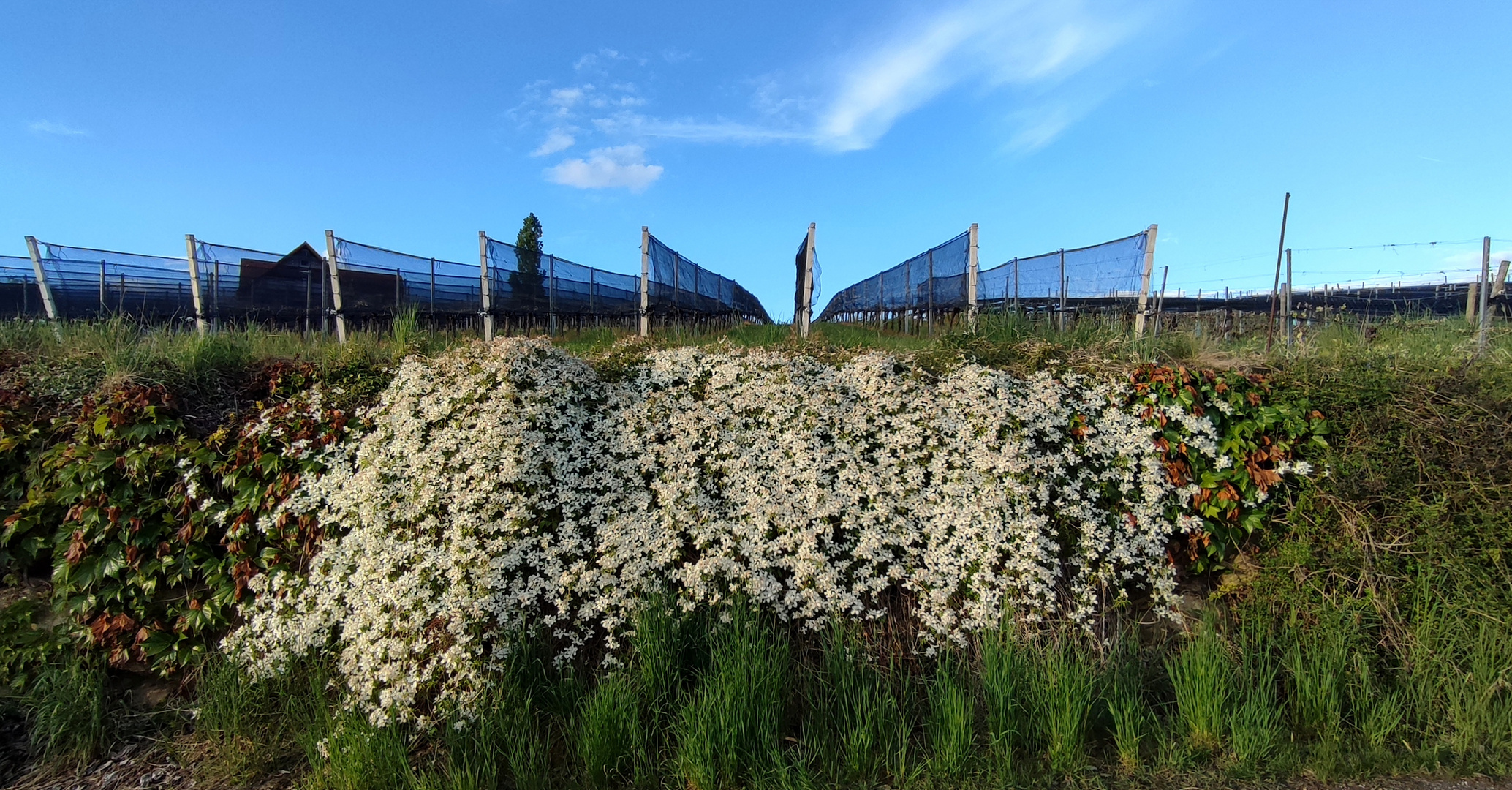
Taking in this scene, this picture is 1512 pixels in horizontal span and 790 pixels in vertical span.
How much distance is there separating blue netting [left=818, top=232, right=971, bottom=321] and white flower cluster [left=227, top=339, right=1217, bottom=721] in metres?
6.51

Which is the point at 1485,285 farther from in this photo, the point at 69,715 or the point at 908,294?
the point at 69,715

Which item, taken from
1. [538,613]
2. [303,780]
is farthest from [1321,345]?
[303,780]

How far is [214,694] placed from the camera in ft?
11.2

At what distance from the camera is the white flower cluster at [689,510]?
11.1ft

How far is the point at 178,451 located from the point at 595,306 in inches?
505

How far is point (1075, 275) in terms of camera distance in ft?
39.1

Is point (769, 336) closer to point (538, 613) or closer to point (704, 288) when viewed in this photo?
point (538, 613)

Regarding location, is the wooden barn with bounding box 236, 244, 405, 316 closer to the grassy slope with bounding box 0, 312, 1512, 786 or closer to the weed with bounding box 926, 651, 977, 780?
the grassy slope with bounding box 0, 312, 1512, 786

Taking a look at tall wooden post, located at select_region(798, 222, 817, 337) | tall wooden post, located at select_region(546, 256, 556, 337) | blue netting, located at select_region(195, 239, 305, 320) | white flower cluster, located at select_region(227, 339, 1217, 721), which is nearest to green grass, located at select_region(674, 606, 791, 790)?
white flower cluster, located at select_region(227, 339, 1217, 721)

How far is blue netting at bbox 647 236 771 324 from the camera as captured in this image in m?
12.9

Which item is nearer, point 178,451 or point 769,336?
point 178,451

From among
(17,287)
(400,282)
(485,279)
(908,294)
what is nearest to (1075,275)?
(908,294)

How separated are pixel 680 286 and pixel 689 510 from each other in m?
11.4

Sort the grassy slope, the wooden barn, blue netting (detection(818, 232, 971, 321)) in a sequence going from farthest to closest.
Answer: the wooden barn → blue netting (detection(818, 232, 971, 321)) → the grassy slope
